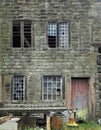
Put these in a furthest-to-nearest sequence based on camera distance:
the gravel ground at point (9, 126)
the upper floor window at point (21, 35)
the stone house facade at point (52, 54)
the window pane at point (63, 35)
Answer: the window pane at point (63, 35)
the upper floor window at point (21, 35)
the stone house facade at point (52, 54)
the gravel ground at point (9, 126)

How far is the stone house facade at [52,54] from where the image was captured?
2567 centimetres

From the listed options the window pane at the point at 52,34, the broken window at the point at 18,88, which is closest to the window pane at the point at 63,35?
the window pane at the point at 52,34

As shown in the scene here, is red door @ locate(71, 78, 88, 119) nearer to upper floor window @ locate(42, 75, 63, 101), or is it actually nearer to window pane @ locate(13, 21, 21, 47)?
upper floor window @ locate(42, 75, 63, 101)

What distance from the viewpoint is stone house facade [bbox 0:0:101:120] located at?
2567cm

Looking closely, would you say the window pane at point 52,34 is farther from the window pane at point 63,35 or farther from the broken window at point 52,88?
the broken window at point 52,88

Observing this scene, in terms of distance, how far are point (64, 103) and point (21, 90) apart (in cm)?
225

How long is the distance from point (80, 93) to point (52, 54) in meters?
2.42

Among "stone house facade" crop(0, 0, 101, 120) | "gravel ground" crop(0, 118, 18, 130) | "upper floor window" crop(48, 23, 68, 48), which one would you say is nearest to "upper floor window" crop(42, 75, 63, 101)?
"stone house facade" crop(0, 0, 101, 120)

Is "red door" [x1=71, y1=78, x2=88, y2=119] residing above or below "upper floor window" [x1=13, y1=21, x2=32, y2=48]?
below

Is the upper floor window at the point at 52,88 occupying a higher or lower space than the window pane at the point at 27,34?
lower

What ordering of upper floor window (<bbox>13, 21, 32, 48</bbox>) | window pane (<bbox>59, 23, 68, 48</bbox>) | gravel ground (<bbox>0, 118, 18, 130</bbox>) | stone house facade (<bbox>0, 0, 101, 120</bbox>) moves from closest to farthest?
gravel ground (<bbox>0, 118, 18, 130</bbox>) → stone house facade (<bbox>0, 0, 101, 120</bbox>) → upper floor window (<bbox>13, 21, 32, 48</bbox>) → window pane (<bbox>59, 23, 68, 48</bbox>)

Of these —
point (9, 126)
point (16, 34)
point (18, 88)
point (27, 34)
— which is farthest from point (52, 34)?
point (9, 126)

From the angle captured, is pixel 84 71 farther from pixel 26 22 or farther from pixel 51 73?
pixel 26 22

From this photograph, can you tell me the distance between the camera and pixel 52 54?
1016 inches
